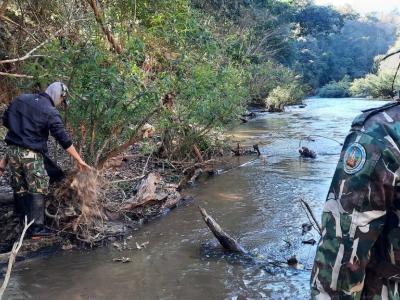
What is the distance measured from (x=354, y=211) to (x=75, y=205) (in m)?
4.99

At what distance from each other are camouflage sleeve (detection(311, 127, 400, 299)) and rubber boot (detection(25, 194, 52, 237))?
461 centimetres

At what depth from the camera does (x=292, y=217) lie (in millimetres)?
6969

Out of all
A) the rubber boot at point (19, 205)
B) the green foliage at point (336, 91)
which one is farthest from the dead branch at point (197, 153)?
Answer: the green foliage at point (336, 91)

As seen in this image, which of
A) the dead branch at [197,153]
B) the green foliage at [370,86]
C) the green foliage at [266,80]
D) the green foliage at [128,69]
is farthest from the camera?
the green foliage at [370,86]

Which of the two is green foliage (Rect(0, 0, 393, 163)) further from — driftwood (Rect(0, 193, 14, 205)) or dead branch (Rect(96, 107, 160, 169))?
driftwood (Rect(0, 193, 14, 205))

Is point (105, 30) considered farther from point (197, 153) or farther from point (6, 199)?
point (197, 153)

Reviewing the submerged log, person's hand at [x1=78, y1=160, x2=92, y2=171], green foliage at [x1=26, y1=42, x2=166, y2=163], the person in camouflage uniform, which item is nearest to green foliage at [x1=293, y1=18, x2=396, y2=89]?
green foliage at [x1=26, y1=42, x2=166, y2=163]

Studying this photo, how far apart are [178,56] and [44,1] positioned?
7.75 feet

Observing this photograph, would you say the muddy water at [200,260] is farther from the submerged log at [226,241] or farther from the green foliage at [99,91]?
the green foliage at [99,91]

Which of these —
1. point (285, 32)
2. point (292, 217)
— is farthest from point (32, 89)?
point (285, 32)

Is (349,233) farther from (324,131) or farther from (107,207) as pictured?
(324,131)

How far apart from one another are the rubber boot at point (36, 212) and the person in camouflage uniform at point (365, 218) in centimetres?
462

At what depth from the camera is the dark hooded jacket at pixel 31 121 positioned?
5172 millimetres

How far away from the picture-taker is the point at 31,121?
5.18 metres
